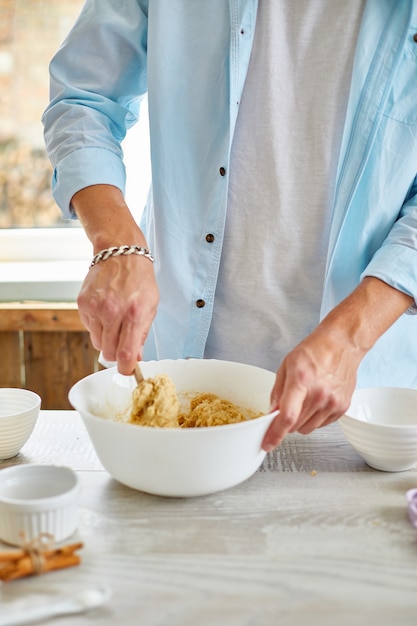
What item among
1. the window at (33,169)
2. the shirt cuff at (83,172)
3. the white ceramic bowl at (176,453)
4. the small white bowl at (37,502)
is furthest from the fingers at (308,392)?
the window at (33,169)

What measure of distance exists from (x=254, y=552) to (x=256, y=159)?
2.68 ft

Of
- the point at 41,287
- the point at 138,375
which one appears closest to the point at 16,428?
the point at 138,375

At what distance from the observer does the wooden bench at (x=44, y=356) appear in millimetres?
2635

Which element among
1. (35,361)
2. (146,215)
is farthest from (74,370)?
(146,215)

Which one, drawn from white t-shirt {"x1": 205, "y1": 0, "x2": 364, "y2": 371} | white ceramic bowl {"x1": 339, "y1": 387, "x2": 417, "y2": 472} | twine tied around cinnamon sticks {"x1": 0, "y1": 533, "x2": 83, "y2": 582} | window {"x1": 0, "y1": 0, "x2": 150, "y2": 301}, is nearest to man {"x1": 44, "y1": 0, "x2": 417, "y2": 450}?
white t-shirt {"x1": 205, "y1": 0, "x2": 364, "y2": 371}

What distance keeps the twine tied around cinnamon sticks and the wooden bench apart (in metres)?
1.66

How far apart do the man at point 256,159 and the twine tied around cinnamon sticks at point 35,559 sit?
0.53m

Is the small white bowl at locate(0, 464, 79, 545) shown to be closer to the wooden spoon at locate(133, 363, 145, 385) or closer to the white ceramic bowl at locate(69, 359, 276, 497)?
the white ceramic bowl at locate(69, 359, 276, 497)

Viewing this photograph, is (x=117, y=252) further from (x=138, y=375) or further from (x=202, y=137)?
(x=202, y=137)

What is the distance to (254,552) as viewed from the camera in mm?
1005

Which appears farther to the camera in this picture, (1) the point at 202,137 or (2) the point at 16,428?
(1) the point at 202,137

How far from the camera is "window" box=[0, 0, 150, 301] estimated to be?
2.66 meters

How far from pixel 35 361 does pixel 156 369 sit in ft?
4.65

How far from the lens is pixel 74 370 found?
8.83 ft
